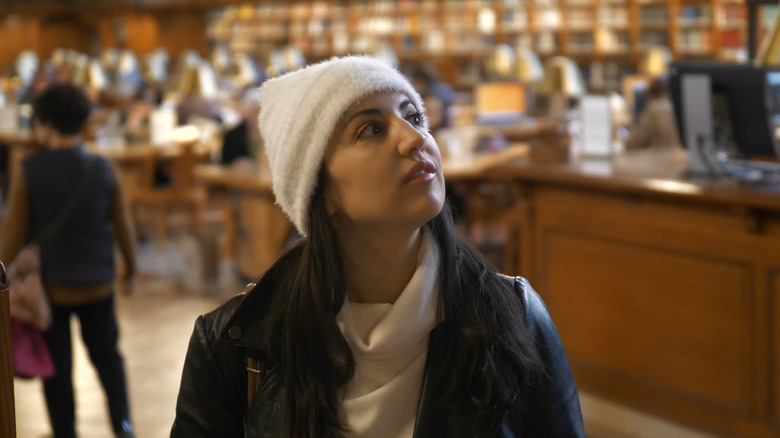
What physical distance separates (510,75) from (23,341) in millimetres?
8456

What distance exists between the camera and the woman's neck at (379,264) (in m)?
1.37

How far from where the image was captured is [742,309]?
11.4 ft

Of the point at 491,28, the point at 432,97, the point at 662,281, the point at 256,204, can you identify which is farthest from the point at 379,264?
the point at 491,28

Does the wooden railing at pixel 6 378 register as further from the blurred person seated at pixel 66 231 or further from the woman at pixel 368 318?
the blurred person seated at pixel 66 231

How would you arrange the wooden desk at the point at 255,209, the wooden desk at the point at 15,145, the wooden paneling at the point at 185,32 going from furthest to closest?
1. the wooden paneling at the point at 185,32
2. the wooden desk at the point at 15,145
3. the wooden desk at the point at 255,209

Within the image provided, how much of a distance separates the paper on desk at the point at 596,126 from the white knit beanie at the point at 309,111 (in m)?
3.38

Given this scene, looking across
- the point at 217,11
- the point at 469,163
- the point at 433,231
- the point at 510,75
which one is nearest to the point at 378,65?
the point at 433,231

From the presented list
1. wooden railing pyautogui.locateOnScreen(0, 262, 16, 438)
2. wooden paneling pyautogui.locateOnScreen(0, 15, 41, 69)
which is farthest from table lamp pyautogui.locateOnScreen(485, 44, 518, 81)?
wooden paneling pyautogui.locateOnScreen(0, 15, 41, 69)

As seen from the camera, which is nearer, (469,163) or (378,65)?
(378,65)

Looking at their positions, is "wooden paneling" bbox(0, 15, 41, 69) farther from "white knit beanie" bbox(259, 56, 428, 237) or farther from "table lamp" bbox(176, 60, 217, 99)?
"white knit beanie" bbox(259, 56, 428, 237)

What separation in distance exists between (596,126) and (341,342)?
371 centimetres

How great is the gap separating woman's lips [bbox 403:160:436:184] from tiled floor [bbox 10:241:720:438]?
2742 mm

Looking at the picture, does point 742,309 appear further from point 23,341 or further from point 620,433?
point 23,341

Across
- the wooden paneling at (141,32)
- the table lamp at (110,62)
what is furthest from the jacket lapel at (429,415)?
the wooden paneling at (141,32)
